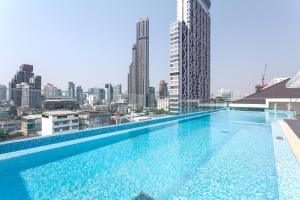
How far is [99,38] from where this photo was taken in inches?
438

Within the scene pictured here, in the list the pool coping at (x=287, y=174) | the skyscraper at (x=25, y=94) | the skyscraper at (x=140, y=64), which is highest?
the skyscraper at (x=140, y=64)

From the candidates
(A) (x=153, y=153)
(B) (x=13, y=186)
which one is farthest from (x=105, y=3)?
(B) (x=13, y=186)

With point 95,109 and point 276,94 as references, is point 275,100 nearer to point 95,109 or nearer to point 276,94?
point 276,94

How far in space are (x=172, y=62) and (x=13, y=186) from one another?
95.0 ft

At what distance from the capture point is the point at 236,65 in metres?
18.2

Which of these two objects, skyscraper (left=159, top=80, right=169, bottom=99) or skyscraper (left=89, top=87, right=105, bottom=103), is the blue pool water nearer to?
skyscraper (left=89, top=87, right=105, bottom=103)

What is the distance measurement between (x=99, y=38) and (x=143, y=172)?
34.1ft

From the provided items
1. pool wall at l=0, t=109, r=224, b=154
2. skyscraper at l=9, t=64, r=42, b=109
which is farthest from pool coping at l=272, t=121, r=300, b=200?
skyscraper at l=9, t=64, r=42, b=109

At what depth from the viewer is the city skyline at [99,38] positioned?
28.2ft

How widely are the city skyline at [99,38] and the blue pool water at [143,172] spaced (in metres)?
3.59

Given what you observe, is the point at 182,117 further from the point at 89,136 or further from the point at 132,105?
the point at 89,136

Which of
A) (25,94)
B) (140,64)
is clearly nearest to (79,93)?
(25,94)

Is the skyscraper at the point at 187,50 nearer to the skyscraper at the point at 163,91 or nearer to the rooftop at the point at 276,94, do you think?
the skyscraper at the point at 163,91

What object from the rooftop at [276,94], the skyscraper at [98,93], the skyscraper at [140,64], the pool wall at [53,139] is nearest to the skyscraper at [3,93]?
the pool wall at [53,139]
